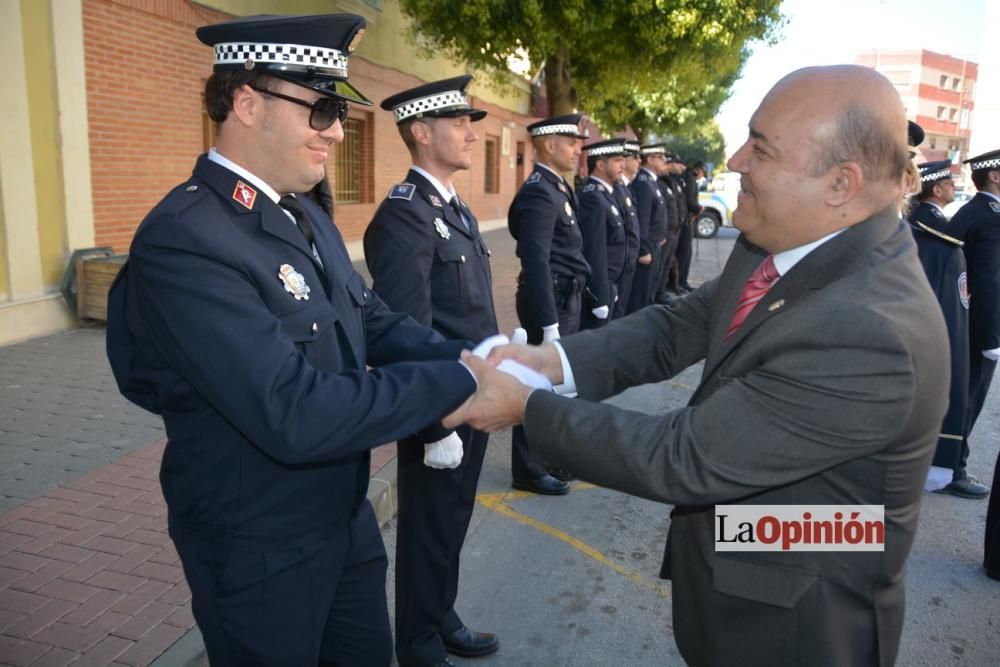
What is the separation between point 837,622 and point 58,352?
6.83m

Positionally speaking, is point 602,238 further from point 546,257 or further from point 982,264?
point 982,264

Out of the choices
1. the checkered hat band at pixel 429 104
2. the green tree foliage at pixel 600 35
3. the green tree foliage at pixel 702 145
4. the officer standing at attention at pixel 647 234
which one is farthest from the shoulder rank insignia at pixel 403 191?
the green tree foliage at pixel 702 145

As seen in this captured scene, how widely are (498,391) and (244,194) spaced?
823 mm

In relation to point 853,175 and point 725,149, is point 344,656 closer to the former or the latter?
point 853,175

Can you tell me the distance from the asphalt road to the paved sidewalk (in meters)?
0.78

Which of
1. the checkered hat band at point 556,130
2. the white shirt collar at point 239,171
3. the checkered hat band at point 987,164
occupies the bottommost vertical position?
the white shirt collar at point 239,171

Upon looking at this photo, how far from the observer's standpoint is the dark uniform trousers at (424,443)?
10.2 feet

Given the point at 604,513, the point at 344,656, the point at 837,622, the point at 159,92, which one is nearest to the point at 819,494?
the point at 837,622

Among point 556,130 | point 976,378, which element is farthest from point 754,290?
point 976,378

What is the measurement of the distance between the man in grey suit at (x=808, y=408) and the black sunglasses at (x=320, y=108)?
3.03 ft

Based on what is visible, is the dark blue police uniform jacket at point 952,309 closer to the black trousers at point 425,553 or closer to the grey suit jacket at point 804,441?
the black trousers at point 425,553

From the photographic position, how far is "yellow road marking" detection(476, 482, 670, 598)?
3918 mm

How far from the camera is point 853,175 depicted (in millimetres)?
1721

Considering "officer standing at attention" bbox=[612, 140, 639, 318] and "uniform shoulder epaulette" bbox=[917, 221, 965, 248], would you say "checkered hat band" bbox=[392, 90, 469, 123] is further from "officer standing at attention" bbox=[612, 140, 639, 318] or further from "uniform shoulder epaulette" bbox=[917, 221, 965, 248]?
"officer standing at attention" bbox=[612, 140, 639, 318]
